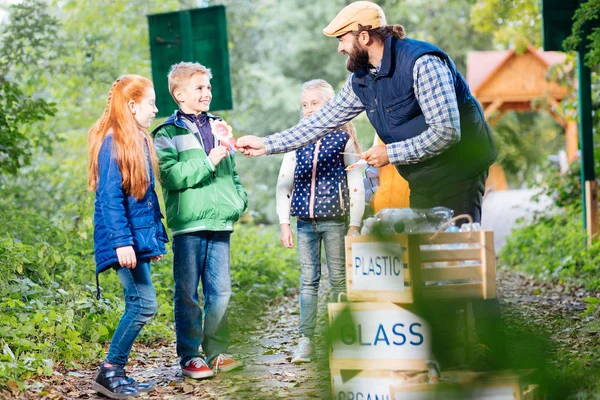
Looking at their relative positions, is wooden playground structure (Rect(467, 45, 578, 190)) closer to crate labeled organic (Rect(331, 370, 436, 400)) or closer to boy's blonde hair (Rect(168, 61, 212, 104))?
boy's blonde hair (Rect(168, 61, 212, 104))

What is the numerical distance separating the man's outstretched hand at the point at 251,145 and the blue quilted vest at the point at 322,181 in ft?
2.62

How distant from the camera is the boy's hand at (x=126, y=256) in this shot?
162 inches

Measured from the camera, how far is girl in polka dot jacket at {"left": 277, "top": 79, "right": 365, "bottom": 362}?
519 centimetres

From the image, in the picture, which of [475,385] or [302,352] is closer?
[475,385]

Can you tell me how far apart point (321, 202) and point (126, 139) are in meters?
1.40

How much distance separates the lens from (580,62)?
9.62 meters

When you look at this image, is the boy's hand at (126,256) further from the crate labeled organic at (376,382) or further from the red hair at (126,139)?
the crate labeled organic at (376,382)

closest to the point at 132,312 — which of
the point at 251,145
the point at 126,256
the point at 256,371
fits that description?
the point at 126,256

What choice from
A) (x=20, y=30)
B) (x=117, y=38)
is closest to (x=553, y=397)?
(x=20, y=30)

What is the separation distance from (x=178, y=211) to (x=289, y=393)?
1.31 meters

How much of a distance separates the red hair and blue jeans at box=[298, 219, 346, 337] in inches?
47.5

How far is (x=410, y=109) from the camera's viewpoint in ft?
12.4

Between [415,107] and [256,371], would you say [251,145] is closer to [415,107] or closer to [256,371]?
[415,107]

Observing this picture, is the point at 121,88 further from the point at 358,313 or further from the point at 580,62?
the point at 580,62
